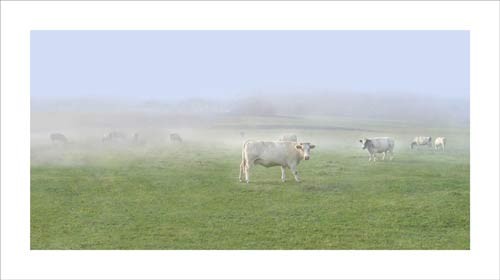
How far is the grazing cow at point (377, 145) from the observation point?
44.9ft

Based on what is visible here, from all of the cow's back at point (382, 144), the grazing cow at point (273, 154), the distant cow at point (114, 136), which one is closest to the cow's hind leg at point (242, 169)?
the grazing cow at point (273, 154)

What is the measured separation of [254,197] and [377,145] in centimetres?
269

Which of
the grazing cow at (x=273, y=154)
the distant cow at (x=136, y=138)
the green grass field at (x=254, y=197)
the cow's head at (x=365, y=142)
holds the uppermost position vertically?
the distant cow at (x=136, y=138)

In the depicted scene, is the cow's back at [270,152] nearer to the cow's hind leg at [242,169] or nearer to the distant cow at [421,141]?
the cow's hind leg at [242,169]

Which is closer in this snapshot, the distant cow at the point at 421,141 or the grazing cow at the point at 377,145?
the grazing cow at the point at 377,145

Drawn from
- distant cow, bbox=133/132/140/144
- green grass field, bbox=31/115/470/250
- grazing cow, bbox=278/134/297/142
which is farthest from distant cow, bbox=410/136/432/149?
distant cow, bbox=133/132/140/144

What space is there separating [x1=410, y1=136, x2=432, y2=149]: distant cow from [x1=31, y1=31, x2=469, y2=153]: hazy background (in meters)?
0.53

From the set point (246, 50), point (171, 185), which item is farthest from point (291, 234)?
point (246, 50)

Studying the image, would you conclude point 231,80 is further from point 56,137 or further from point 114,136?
point 56,137

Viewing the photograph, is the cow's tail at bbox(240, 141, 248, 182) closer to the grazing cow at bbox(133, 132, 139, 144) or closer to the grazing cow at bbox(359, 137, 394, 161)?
the grazing cow at bbox(133, 132, 139, 144)

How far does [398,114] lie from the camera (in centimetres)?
1388

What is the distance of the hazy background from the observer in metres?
13.5

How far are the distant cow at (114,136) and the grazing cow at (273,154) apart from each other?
7.77 feet

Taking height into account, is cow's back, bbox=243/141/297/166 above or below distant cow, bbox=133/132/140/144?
below
